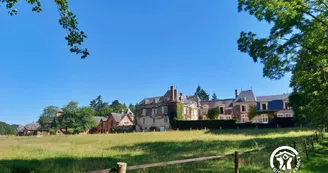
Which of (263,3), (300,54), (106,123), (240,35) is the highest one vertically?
(263,3)

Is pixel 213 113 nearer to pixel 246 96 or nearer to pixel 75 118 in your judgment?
pixel 246 96

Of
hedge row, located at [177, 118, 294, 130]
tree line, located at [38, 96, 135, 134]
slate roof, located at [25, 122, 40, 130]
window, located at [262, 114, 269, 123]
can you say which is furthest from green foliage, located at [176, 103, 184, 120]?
slate roof, located at [25, 122, 40, 130]

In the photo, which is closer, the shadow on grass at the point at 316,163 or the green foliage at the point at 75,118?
the shadow on grass at the point at 316,163

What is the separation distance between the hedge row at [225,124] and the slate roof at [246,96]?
11.7 metres

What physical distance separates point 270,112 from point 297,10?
48349 mm

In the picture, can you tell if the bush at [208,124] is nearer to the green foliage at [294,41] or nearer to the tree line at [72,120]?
the tree line at [72,120]

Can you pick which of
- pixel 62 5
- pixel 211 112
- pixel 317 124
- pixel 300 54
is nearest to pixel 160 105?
pixel 211 112

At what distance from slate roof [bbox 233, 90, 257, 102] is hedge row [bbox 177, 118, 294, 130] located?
11729 mm

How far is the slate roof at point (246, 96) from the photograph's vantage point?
58.0 m

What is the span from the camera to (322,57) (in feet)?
33.9

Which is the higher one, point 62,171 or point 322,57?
point 322,57

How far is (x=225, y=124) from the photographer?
48250 millimetres

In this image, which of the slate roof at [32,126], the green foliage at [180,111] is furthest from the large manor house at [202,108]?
the slate roof at [32,126]

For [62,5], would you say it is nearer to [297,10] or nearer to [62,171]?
[62,171]
